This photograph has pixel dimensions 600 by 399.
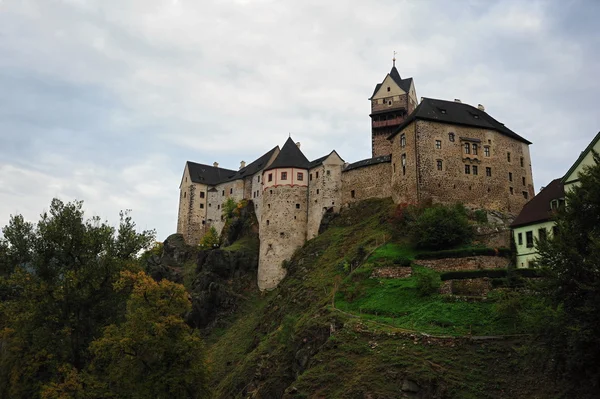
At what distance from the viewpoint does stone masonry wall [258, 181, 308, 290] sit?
213 feet

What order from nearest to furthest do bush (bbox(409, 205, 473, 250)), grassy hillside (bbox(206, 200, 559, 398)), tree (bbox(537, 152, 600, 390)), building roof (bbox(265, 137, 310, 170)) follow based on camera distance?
tree (bbox(537, 152, 600, 390)), grassy hillside (bbox(206, 200, 559, 398)), bush (bbox(409, 205, 473, 250)), building roof (bbox(265, 137, 310, 170))

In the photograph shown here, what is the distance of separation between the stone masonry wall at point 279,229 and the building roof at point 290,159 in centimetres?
289

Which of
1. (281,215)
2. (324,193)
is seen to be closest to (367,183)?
(324,193)

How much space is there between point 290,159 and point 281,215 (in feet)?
25.9

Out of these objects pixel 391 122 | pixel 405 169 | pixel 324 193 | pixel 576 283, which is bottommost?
pixel 576 283

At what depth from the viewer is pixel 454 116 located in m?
58.5

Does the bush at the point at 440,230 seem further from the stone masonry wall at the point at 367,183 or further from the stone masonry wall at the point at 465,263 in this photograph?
the stone masonry wall at the point at 367,183

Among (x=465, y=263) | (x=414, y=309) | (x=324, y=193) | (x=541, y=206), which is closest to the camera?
(x=414, y=309)

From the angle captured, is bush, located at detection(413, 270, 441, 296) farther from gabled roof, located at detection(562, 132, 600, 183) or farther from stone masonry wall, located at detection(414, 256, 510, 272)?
gabled roof, located at detection(562, 132, 600, 183)

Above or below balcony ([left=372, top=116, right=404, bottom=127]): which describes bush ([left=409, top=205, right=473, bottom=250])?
below

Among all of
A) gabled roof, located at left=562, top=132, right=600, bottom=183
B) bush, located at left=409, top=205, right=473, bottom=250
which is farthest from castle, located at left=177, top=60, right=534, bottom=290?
gabled roof, located at left=562, top=132, right=600, bottom=183

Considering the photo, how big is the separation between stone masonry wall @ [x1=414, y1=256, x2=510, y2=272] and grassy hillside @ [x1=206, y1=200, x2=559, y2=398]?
2.57 meters

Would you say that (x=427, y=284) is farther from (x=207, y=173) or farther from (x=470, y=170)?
(x=207, y=173)

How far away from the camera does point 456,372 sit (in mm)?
29938
